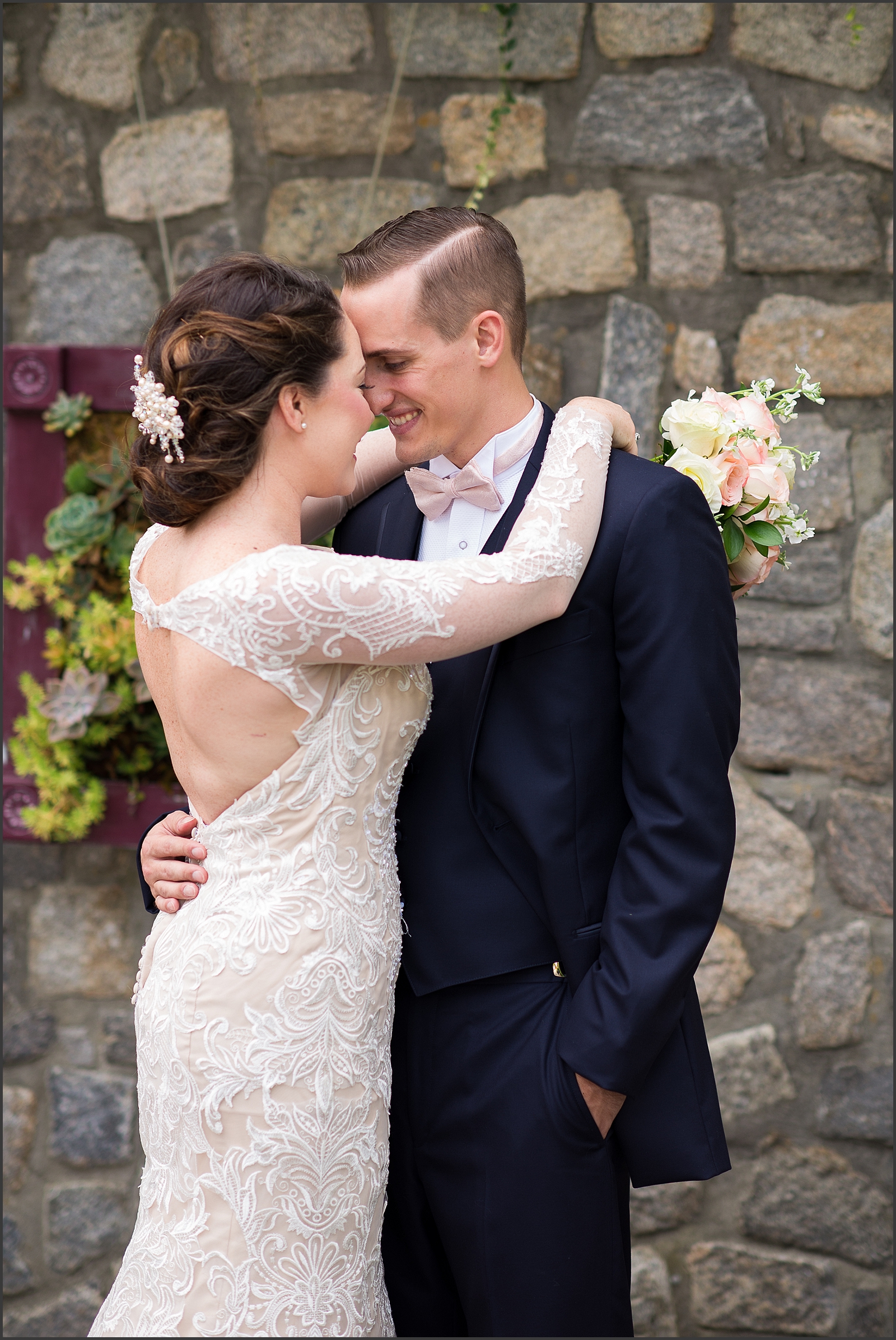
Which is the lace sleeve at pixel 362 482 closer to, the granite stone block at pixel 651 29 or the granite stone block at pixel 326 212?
the granite stone block at pixel 326 212

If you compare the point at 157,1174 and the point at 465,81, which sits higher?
the point at 465,81

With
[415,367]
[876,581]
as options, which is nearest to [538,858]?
[415,367]

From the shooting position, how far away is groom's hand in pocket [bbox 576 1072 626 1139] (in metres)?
1.73

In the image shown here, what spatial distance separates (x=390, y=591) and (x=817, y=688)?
5.80ft

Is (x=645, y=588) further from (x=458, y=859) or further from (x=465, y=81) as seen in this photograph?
(x=465, y=81)

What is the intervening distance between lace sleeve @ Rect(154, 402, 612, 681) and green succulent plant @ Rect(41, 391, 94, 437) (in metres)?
1.52

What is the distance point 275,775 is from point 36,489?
178 cm

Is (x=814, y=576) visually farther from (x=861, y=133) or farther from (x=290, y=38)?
(x=290, y=38)

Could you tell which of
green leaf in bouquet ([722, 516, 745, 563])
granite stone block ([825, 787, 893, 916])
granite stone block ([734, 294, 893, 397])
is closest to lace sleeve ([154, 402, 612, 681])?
green leaf in bouquet ([722, 516, 745, 563])

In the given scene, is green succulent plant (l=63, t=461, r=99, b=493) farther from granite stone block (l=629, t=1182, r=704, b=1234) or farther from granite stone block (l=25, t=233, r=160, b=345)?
granite stone block (l=629, t=1182, r=704, b=1234)

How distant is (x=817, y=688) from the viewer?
298 cm

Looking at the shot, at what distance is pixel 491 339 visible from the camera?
1.93 m

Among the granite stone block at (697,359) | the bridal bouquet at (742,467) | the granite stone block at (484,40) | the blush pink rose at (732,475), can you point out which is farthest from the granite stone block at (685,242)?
the blush pink rose at (732,475)

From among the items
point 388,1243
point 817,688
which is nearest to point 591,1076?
point 388,1243
